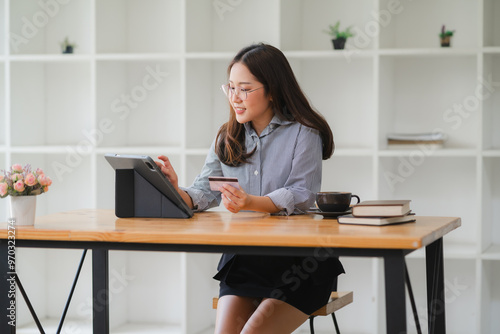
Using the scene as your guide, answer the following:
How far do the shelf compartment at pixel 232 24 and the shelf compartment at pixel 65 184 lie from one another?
3.57ft

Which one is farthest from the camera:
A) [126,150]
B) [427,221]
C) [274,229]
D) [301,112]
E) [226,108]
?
[226,108]

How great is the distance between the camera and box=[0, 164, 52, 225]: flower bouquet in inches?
85.9

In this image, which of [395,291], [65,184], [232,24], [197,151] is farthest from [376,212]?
[65,184]

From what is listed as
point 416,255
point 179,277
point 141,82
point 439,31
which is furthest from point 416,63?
point 179,277

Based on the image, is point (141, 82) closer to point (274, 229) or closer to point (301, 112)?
point (301, 112)

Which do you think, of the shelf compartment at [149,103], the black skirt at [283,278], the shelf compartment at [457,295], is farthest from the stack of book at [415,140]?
the black skirt at [283,278]

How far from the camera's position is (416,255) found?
3.60 meters

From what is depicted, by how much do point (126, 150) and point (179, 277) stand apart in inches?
35.7

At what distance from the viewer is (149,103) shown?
4148 millimetres

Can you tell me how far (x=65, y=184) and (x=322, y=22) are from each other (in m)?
1.89

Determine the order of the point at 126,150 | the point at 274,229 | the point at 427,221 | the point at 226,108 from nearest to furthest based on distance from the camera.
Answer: the point at 274,229
the point at 427,221
the point at 126,150
the point at 226,108

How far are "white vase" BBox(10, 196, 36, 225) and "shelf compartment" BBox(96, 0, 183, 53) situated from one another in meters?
1.99

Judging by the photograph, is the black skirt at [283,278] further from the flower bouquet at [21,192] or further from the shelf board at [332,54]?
the shelf board at [332,54]

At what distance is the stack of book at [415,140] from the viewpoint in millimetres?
3621
